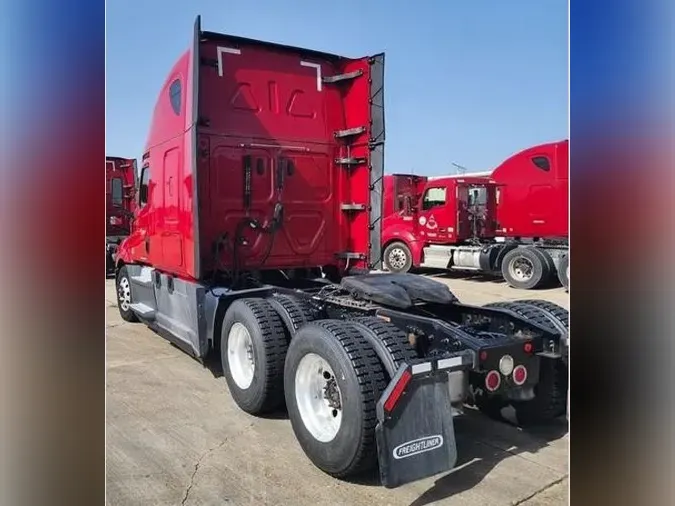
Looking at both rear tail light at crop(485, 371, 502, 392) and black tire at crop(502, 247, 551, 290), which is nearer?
rear tail light at crop(485, 371, 502, 392)

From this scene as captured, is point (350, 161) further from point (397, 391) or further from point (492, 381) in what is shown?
point (397, 391)

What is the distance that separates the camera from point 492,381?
294 centimetres

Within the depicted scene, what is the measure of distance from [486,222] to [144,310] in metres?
8.44

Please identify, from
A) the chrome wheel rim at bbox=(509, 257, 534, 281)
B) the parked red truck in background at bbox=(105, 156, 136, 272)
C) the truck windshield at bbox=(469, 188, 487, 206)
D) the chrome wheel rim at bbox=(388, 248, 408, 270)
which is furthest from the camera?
the chrome wheel rim at bbox=(388, 248, 408, 270)

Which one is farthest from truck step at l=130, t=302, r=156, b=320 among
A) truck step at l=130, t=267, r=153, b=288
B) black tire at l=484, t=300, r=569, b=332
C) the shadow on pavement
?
black tire at l=484, t=300, r=569, b=332

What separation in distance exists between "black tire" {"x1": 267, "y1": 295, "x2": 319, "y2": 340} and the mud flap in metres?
1.21

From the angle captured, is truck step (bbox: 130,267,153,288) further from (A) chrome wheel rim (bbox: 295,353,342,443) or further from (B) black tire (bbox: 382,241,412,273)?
(B) black tire (bbox: 382,241,412,273)

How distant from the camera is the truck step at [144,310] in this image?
5379 mm

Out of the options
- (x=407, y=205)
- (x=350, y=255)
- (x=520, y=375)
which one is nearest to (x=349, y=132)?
(x=350, y=255)

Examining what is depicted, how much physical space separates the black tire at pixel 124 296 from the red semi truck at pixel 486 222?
6294mm

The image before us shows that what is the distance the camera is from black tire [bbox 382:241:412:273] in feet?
43.2

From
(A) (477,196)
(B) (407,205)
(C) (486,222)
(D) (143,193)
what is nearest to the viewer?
(D) (143,193)

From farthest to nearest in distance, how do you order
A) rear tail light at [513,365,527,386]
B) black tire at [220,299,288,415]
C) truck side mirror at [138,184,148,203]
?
1. truck side mirror at [138,184,148,203]
2. black tire at [220,299,288,415]
3. rear tail light at [513,365,527,386]
